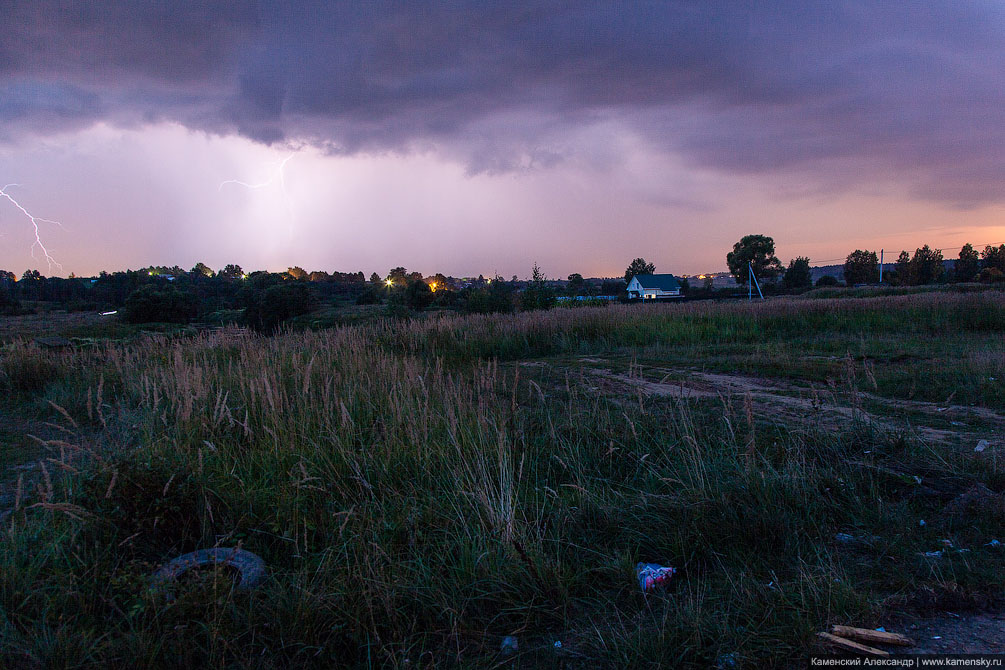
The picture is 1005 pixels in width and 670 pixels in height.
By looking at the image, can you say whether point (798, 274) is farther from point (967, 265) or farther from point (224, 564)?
point (224, 564)

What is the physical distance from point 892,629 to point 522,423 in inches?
136

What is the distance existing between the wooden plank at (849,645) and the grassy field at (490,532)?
9cm

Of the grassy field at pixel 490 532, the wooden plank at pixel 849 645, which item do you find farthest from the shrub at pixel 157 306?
the wooden plank at pixel 849 645

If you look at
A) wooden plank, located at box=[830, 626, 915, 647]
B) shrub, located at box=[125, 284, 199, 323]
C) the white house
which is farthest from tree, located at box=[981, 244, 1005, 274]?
shrub, located at box=[125, 284, 199, 323]

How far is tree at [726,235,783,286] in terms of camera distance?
216ft

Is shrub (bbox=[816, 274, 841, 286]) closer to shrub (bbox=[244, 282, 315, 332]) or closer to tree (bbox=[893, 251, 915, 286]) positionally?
tree (bbox=[893, 251, 915, 286])

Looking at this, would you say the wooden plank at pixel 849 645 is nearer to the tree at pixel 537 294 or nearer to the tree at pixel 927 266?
the tree at pixel 537 294

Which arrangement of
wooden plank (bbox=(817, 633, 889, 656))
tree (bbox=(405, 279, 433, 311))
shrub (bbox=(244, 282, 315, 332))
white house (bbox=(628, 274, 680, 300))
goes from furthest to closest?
1. white house (bbox=(628, 274, 680, 300))
2. tree (bbox=(405, 279, 433, 311))
3. shrub (bbox=(244, 282, 315, 332))
4. wooden plank (bbox=(817, 633, 889, 656))

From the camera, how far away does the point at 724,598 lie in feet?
8.79

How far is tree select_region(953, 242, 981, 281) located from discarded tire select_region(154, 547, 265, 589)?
217ft

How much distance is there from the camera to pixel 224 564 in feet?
9.12

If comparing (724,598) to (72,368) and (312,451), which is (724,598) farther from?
(72,368)

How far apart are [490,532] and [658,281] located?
75.4 m

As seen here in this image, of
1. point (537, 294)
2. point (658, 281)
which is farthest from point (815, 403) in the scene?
point (658, 281)
